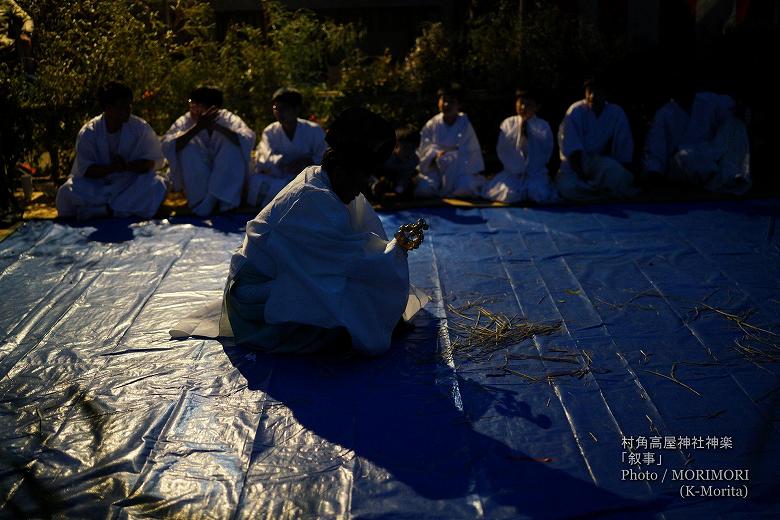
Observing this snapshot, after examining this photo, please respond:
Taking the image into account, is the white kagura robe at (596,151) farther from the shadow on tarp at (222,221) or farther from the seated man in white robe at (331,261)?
the seated man in white robe at (331,261)

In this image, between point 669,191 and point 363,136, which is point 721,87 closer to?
point 669,191

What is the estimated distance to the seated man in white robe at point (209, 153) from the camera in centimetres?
786

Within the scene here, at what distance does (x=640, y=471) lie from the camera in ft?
11.0

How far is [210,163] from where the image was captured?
808 centimetres

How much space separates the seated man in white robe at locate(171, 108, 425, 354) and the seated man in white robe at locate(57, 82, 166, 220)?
3456 millimetres

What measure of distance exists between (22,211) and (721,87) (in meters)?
7.61

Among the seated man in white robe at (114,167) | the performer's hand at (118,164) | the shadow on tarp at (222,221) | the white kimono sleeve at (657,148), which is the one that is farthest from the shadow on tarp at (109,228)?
the white kimono sleeve at (657,148)

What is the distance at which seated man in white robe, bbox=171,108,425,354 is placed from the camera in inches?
172

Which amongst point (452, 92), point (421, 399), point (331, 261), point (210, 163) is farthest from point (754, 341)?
point (210, 163)

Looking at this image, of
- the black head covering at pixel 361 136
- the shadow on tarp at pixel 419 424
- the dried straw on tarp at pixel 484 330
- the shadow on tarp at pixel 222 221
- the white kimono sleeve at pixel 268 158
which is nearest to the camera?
the shadow on tarp at pixel 419 424

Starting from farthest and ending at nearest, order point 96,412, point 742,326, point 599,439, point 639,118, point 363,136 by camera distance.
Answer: point 639,118 → point 742,326 → point 363,136 → point 96,412 → point 599,439

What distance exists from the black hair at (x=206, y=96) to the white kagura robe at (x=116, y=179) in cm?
55

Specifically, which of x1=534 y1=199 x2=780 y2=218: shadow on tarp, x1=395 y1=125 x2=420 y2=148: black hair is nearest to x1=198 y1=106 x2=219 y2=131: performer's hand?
x1=395 y1=125 x2=420 y2=148: black hair

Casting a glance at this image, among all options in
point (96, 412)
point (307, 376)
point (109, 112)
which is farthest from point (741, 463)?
point (109, 112)
